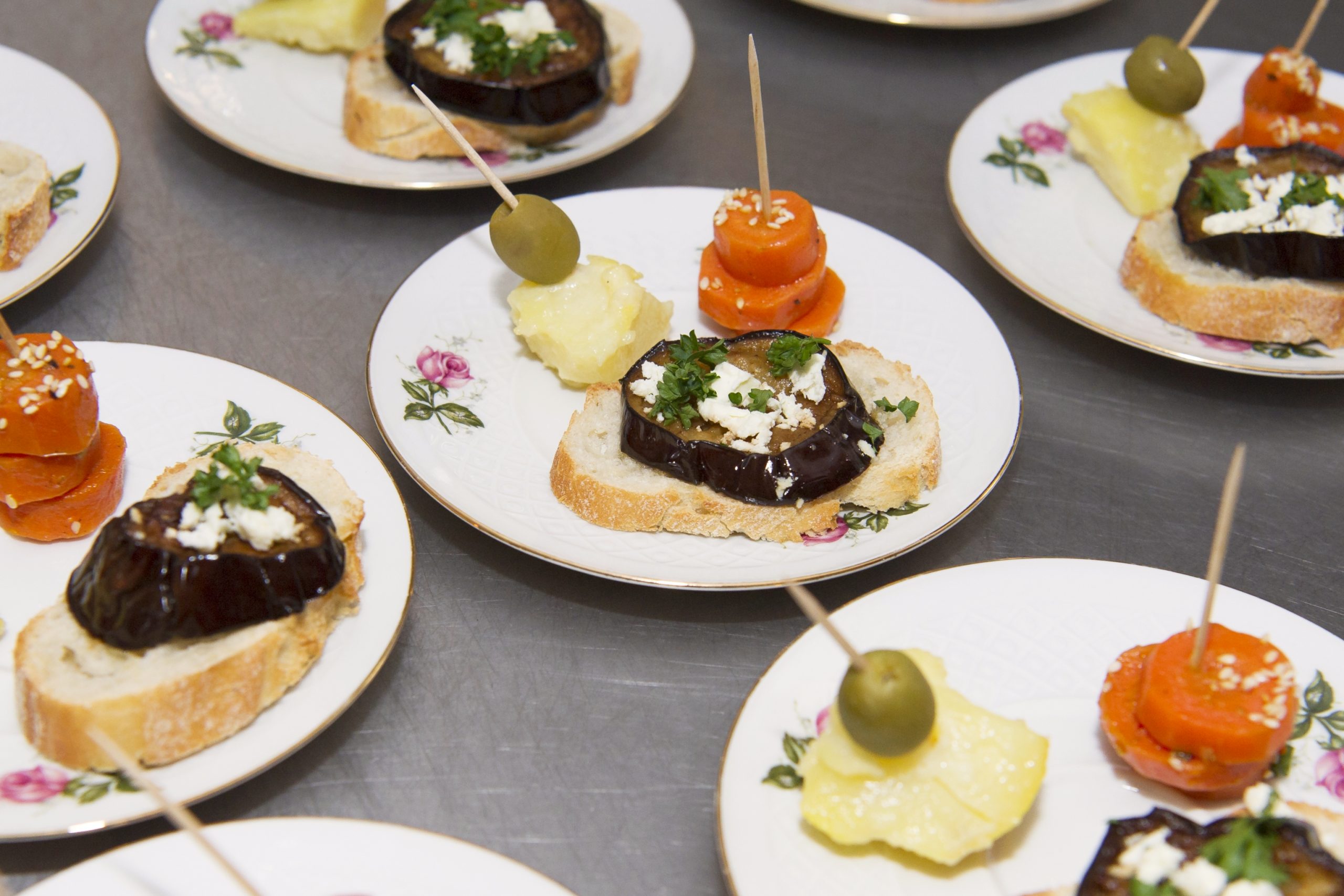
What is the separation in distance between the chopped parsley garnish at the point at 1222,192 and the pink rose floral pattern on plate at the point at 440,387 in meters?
1.97

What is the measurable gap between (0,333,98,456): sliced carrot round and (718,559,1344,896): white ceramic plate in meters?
1.41

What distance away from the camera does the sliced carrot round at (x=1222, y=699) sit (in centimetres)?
193

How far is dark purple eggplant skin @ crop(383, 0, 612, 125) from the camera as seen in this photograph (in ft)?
11.1

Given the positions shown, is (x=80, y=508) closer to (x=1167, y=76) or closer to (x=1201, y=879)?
(x=1201, y=879)

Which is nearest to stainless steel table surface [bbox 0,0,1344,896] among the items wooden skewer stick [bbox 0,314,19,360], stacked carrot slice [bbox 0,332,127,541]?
stacked carrot slice [bbox 0,332,127,541]

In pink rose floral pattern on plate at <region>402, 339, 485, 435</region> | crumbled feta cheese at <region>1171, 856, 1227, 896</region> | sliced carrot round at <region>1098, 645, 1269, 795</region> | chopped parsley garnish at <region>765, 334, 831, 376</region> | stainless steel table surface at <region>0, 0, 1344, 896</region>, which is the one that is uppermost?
crumbled feta cheese at <region>1171, 856, 1227, 896</region>

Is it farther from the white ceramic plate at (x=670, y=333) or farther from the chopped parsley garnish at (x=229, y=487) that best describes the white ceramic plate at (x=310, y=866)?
the white ceramic plate at (x=670, y=333)

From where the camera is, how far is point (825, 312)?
9.95ft

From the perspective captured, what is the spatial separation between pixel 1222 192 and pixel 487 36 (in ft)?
6.77

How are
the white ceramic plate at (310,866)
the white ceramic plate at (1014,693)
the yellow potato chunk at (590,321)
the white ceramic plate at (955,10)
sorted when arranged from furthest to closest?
the white ceramic plate at (955,10), the yellow potato chunk at (590,321), the white ceramic plate at (1014,693), the white ceramic plate at (310,866)

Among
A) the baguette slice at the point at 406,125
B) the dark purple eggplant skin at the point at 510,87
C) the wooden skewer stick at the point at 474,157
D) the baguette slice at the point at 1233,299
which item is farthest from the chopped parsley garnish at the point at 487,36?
the baguette slice at the point at 1233,299

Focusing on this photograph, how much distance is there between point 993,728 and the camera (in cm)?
194

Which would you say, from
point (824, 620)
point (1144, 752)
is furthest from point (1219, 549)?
point (824, 620)

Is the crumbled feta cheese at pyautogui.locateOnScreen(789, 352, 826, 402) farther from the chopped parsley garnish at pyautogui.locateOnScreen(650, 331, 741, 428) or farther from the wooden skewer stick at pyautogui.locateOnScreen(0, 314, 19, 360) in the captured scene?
the wooden skewer stick at pyautogui.locateOnScreen(0, 314, 19, 360)
